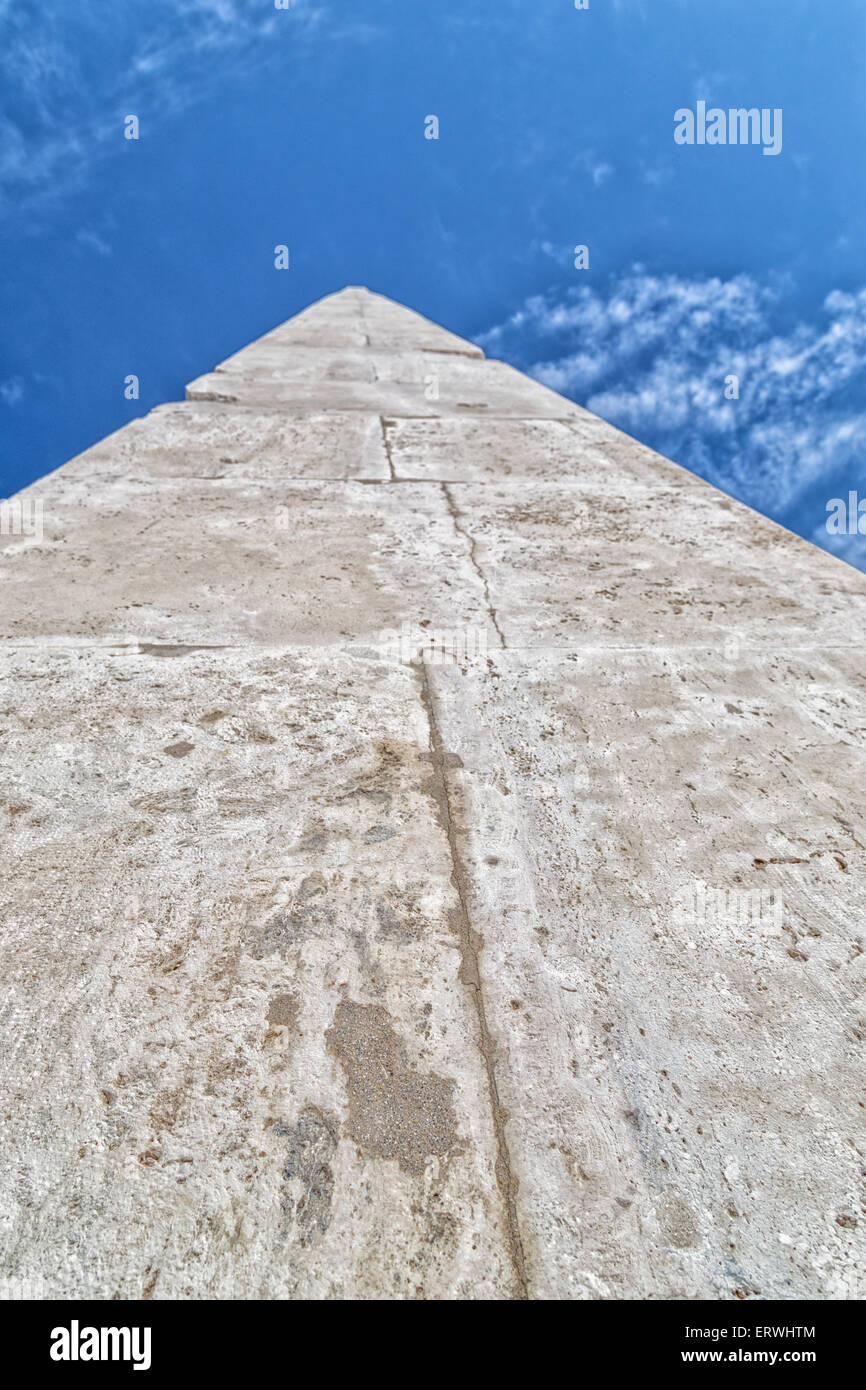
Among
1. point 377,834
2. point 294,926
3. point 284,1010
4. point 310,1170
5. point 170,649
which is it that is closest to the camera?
point 310,1170

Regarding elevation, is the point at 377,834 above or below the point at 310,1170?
above

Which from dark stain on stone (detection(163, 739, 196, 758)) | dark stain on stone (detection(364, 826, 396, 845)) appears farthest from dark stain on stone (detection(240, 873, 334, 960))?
dark stain on stone (detection(163, 739, 196, 758))

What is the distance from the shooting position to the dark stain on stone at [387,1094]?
904 millimetres

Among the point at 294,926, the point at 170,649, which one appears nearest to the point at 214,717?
the point at 170,649

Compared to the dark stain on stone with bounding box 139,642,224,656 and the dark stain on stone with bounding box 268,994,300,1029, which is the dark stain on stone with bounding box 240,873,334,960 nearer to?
the dark stain on stone with bounding box 268,994,300,1029

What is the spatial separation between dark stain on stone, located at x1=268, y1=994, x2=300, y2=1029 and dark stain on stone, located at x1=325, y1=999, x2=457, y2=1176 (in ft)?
0.19

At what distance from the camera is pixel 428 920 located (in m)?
1.19

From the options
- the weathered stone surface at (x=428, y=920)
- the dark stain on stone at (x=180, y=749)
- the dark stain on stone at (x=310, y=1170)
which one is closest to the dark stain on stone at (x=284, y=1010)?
the weathered stone surface at (x=428, y=920)

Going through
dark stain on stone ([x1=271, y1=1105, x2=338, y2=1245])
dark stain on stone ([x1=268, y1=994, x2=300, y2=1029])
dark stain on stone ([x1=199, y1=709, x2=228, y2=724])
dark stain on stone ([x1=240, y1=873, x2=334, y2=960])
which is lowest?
dark stain on stone ([x1=271, y1=1105, x2=338, y2=1245])

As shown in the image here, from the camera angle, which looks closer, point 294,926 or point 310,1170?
point 310,1170

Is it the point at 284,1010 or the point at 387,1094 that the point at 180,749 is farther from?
the point at 387,1094

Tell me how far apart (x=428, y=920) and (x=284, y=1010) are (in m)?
0.26

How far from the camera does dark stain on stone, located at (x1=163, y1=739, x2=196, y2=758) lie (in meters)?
1.51

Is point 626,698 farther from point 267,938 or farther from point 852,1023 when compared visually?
point 267,938
